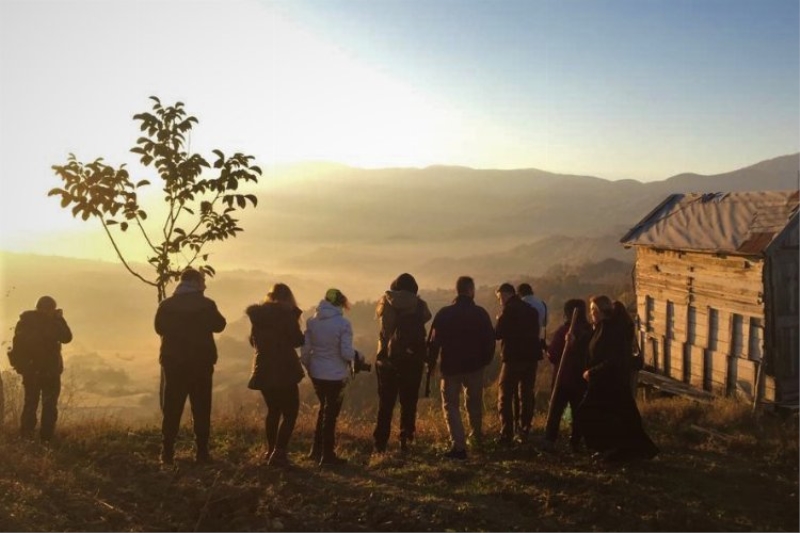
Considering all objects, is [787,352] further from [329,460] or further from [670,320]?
[329,460]

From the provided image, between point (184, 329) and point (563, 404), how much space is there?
5131mm

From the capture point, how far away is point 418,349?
8.55 meters

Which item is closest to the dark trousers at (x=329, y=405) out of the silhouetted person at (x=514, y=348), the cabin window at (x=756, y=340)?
the silhouetted person at (x=514, y=348)

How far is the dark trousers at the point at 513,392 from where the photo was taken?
9.14 metres

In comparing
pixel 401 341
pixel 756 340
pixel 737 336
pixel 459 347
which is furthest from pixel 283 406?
pixel 737 336

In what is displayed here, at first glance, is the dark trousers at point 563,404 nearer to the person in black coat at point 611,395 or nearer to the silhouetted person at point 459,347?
the person in black coat at point 611,395

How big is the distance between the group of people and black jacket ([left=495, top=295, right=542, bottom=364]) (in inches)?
0.6

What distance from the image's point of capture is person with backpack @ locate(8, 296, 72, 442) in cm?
909

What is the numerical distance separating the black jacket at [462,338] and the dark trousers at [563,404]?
3.67 feet

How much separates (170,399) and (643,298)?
1211 cm

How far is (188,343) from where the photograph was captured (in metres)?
7.68

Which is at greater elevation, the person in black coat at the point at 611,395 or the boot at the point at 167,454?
the person in black coat at the point at 611,395

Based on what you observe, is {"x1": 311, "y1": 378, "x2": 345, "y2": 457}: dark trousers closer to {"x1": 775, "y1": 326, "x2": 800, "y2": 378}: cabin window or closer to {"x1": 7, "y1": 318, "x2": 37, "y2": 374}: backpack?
{"x1": 7, "y1": 318, "x2": 37, "y2": 374}: backpack

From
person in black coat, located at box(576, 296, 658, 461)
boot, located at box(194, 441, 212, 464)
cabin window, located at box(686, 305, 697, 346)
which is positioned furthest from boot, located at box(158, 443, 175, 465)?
cabin window, located at box(686, 305, 697, 346)
